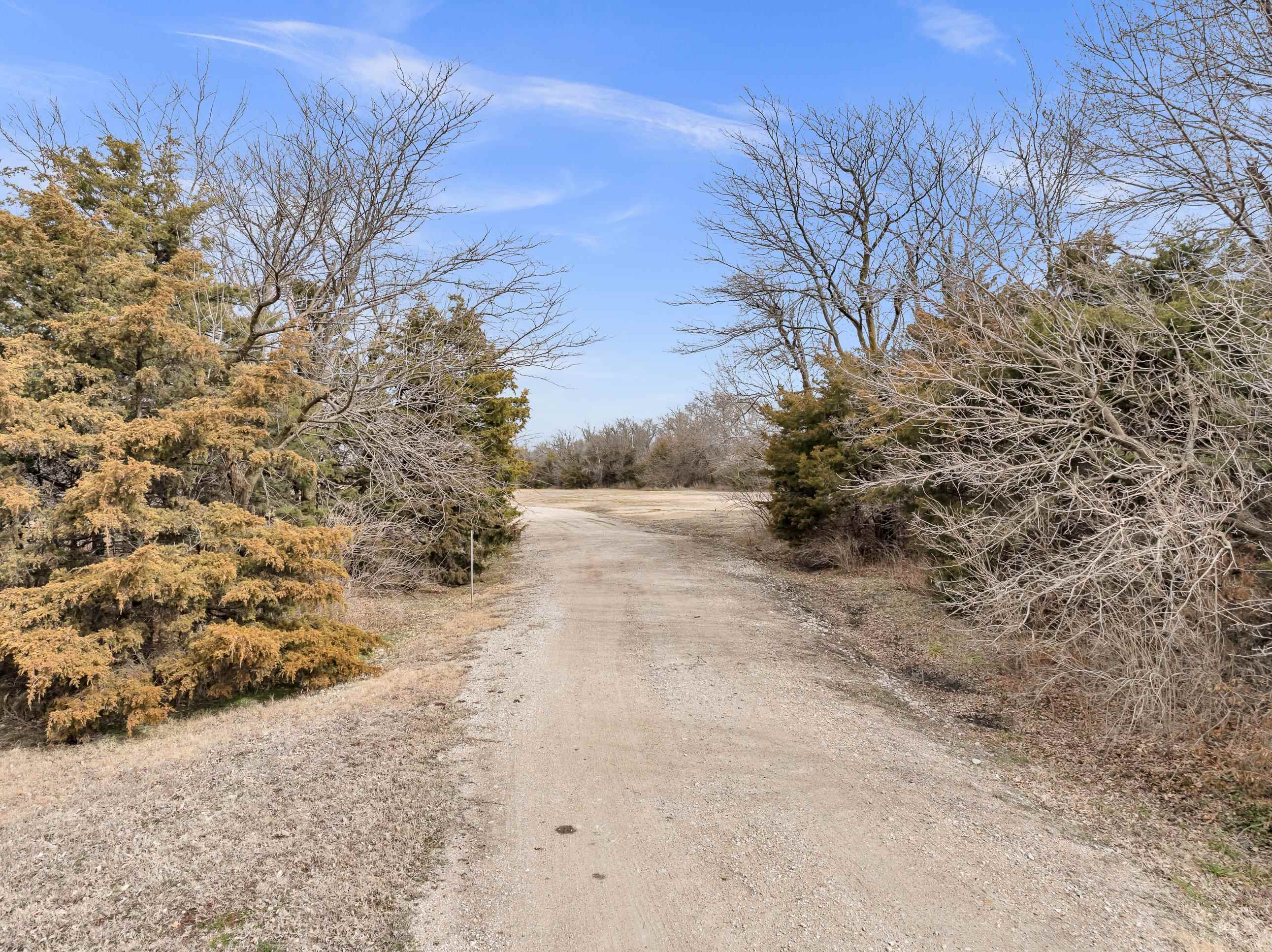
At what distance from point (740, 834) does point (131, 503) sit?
20.5 ft

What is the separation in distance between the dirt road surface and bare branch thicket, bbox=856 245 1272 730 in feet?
6.15

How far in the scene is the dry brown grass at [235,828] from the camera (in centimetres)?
377

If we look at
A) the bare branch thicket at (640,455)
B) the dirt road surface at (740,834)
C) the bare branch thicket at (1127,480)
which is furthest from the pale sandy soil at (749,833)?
the bare branch thicket at (640,455)

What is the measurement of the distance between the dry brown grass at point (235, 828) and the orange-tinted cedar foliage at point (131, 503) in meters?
0.58

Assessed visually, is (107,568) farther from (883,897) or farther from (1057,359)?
(1057,359)

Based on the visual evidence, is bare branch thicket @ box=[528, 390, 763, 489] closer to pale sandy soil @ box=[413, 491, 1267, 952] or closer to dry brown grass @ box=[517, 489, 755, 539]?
dry brown grass @ box=[517, 489, 755, 539]

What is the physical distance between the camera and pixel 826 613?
40.3 feet

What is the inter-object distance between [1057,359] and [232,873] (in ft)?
26.4

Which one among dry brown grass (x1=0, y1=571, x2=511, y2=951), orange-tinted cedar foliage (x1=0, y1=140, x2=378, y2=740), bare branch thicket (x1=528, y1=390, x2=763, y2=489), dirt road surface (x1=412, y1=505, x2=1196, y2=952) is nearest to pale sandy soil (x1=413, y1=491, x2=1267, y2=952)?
dirt road surface (x1=412, y1=505, x2=1196, y2=952)

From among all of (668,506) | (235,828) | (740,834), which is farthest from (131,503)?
(668,506)

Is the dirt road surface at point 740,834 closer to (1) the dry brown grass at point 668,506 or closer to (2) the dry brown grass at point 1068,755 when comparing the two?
(2) the dry brown grass at point 1068,755

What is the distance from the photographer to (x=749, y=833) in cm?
474

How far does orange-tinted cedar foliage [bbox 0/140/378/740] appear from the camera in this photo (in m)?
6.62

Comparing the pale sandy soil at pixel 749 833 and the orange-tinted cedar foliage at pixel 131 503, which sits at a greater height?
the orange-tinted cedar foliage at pixel 131 503
